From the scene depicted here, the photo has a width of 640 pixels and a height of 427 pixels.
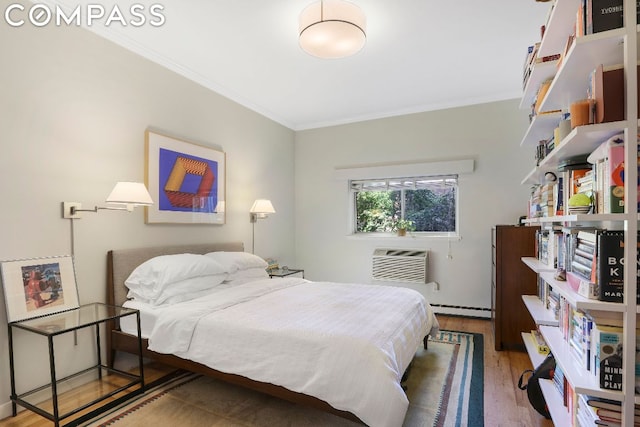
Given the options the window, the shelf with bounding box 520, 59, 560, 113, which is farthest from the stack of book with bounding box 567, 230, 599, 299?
the window

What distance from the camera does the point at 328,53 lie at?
94.2 inches

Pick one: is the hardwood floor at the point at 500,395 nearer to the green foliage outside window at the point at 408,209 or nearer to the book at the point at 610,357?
the book at the point at 610,357

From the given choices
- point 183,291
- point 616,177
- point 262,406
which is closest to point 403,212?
point 183,291

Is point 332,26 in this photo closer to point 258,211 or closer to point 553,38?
point 553,38

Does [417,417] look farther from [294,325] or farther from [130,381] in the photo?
[130,381]

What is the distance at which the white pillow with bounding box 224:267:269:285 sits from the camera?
313 cm

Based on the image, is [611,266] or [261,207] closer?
[611,266]

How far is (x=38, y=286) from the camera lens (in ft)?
7.02

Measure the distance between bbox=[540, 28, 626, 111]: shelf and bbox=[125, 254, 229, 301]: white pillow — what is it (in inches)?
101

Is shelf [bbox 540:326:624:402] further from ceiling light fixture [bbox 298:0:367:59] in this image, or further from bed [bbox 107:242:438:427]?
ceiling light fixture [bbox 298:0:367:59]

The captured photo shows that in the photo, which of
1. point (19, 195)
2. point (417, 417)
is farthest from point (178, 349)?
point (417, 417)

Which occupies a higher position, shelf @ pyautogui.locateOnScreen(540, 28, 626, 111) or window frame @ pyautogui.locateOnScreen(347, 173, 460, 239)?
shelf @ pyautogui.locateOnScreen(540, 28, 626, 111)

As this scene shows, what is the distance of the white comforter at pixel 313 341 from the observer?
167 centimetres

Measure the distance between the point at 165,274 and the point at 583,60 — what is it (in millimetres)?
2659
